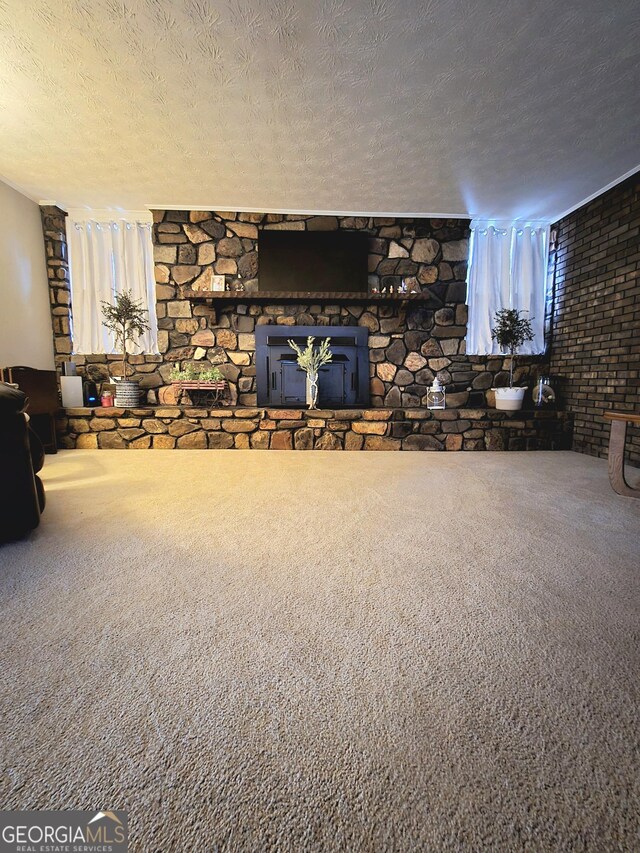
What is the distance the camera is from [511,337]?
12.3ft

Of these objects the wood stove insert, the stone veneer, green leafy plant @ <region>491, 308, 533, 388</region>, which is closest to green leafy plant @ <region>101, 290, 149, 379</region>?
the stone veneer

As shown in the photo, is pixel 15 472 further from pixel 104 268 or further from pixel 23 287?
pixel 104 268

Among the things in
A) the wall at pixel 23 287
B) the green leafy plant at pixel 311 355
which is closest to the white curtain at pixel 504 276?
the green leafy plant at pixel 311 355

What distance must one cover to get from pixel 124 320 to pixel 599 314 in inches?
183

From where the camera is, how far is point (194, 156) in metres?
2.86

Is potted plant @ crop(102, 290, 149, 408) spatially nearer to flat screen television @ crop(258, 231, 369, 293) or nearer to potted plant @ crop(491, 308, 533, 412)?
flat screen television @ crop(258, 231, 369, 293)

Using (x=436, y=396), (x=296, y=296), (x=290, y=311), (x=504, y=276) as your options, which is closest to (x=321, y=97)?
(x=296, y=296)

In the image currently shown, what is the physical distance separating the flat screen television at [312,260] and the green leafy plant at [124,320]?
1345mm

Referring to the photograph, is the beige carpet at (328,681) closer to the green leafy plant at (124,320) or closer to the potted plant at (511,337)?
the potted plant at (511,337)

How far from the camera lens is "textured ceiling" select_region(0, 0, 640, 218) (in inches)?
68.1

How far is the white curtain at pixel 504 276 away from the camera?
→ 406 cm

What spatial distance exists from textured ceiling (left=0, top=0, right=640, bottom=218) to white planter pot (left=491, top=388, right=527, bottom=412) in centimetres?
187

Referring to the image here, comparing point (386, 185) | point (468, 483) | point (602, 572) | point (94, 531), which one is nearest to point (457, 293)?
point (386, 185)

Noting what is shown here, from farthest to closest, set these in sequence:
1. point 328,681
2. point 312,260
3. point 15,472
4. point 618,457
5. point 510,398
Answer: point 312,260, point 510,398, point 618,457, point 15,472, point 328,681
